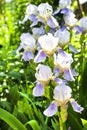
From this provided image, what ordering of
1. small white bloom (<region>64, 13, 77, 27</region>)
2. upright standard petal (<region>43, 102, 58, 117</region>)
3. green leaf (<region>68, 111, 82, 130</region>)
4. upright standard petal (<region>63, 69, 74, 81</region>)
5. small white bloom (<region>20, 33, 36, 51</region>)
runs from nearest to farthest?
upright standard petal (<region>43, 102, 58, 117</region>)
upright standard petal (<region>63, 69, 74, 81</region>)
green leaf (<region>68, 111, 82, 130</region>)
small white bloom (<region>20, 33, 36, 51</region>)
small white bloom (<region>64, 13, 77, 27</region>)

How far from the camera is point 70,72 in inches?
78.4

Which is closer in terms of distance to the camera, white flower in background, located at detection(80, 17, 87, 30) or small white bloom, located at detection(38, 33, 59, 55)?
small white bloom, located at detection(38, 33, 59, 55)

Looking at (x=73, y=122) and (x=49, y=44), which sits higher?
(x=49, y=44)

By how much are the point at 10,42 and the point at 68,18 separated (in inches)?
74.6

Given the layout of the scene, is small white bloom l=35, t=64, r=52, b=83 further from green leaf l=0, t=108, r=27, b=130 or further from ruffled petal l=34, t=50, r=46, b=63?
green leaf l=0, t=108, r=27, b=130

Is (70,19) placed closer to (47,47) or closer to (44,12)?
(44,12)

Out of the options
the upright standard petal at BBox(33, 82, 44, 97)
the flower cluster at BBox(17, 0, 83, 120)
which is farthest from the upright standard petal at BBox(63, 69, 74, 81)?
the upright standard petal at BBox(33, 82, 44, 97)

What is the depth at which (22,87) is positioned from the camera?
2770 mm

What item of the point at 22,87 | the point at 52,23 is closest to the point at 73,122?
the point at 52,23

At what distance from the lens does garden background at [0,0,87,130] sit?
7.16ft

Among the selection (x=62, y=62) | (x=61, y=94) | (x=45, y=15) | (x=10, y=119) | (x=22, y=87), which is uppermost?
(x=45, y=15)

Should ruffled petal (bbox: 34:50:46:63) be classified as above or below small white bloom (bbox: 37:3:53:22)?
below

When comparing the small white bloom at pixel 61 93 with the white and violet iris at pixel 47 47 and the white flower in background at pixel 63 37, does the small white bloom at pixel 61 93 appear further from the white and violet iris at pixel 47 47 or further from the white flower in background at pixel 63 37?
the white flower in background at pixel 63 37

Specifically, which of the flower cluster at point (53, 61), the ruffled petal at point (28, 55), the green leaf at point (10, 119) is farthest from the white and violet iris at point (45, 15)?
the green leaf at point (10, 119)
